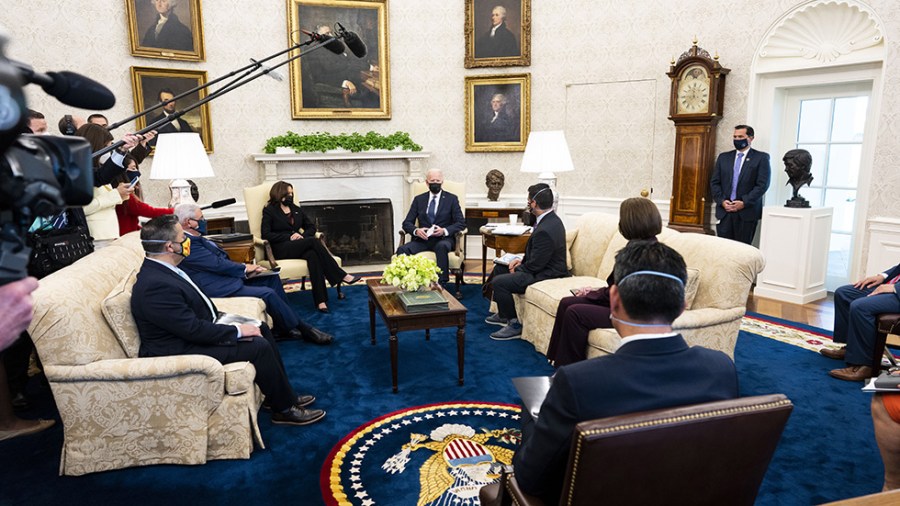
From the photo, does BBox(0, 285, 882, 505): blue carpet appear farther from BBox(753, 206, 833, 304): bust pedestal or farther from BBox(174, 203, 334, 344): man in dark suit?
BBox(753, 206, 833, 304): bust pedestal

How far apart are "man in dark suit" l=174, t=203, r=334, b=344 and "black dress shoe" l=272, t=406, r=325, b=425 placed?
1495mm

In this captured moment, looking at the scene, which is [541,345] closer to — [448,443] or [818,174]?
[448,443]

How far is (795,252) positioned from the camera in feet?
20.8

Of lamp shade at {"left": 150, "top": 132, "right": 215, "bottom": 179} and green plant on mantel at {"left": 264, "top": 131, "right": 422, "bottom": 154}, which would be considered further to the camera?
green plant on mantel at {"left": 264, "top": 131, "right": 422, "bottom": 154}

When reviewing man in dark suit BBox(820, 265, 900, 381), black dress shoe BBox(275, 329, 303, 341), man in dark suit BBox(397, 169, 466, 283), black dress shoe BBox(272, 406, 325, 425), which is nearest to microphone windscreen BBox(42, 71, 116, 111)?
black dress shoe BBox(272, 406, 325, 425)

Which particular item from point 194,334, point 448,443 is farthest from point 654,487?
point 194,334

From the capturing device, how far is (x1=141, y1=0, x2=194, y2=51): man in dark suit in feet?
23.3

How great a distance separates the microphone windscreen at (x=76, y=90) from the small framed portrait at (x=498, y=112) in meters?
7.43

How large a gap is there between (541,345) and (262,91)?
5311 millimetres

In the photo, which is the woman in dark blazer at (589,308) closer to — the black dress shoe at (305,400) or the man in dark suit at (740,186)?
the black dress shoe at (305,400)

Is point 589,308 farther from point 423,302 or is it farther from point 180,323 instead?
point 180,323

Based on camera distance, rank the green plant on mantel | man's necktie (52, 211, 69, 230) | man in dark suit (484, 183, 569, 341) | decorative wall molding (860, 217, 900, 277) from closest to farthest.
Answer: man's necktie (52, 211, 69, 230), man in dark suit (484, 183, 569, 341), decorative wall molding (860, 217, 900, 277), the green plant on mantel

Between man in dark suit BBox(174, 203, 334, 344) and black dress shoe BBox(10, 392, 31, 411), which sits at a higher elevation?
man in dark suit BBox(174, 203, 334, 344)

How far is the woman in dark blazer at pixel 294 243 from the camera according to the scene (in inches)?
248
